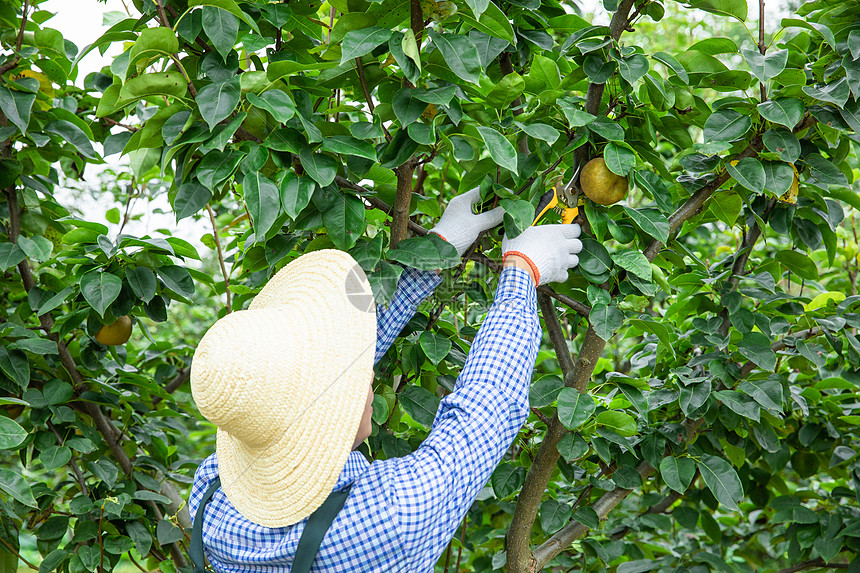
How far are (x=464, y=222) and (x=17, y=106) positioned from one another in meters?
1.11

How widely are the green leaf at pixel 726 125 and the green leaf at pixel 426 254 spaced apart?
51 centimetres

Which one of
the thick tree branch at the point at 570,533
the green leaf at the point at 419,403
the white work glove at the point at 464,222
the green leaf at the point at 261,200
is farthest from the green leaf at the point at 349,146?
the thick tree branch at the point at 570,533

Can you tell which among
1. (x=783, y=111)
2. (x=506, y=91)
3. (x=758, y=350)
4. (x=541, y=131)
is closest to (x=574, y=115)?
(x=541, y=131)

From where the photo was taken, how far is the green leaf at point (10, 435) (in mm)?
1398

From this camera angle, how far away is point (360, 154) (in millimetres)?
1228

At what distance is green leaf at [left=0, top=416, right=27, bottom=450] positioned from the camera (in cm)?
140

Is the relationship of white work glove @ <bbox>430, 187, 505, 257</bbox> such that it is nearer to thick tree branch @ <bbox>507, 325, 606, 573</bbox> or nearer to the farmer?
the farmer

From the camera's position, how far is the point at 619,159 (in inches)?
49.7

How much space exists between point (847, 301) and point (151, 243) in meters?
1.54

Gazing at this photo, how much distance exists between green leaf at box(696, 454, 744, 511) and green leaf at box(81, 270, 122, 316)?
1.33 metres

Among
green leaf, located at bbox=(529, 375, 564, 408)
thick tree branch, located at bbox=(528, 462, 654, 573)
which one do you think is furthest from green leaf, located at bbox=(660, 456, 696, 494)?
green leaf, located at bbox=(529, 375, 564, 408)

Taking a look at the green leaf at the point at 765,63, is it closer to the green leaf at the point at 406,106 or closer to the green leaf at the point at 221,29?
the green leaf at the point at 406,106

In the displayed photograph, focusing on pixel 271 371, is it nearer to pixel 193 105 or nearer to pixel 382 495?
pixel 382 495

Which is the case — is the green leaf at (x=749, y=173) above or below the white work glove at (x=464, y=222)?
above
